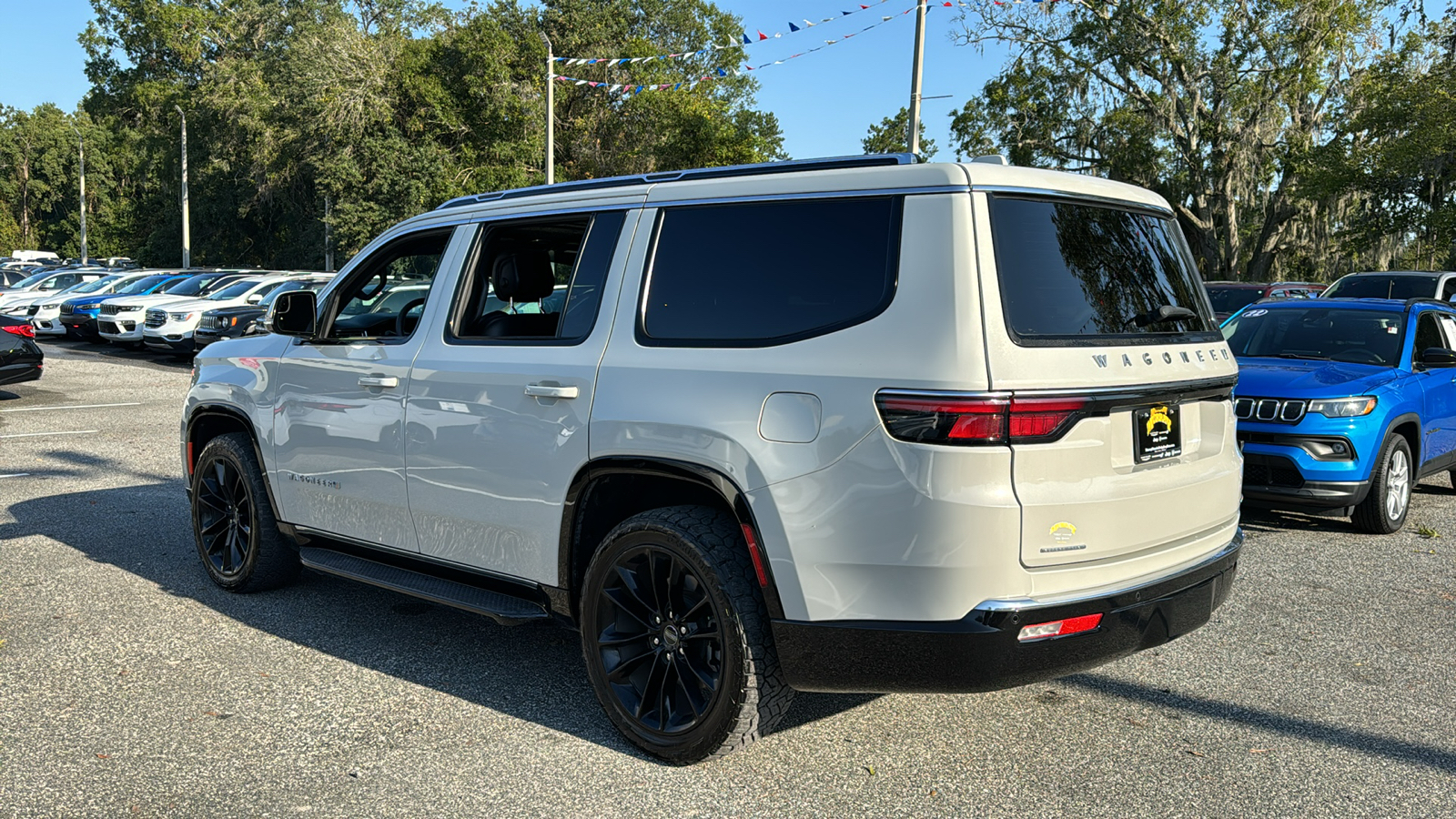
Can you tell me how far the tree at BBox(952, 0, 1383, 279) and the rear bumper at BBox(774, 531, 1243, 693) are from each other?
105 ft

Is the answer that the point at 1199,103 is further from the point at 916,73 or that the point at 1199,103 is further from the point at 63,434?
the point at 63,434

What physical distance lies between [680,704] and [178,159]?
5785 cm

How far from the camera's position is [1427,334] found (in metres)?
8.66

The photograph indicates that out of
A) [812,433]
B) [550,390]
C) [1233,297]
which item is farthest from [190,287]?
[812,433]

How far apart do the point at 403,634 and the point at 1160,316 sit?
3.57 m

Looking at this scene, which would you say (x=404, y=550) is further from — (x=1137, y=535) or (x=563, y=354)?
(x=1137, y=535)

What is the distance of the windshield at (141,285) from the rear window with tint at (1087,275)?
1056 inches

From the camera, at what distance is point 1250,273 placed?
35406mm

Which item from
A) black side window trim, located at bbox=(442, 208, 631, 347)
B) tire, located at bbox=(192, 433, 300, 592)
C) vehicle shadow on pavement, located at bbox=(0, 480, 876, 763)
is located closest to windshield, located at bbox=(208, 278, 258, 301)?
vehicle shadow on pavement, located at bbox=(0, 480, 876, 763)

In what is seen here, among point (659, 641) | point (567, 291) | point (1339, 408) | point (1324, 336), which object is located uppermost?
point (567, 291)

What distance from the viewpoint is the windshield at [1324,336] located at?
27.6 ft

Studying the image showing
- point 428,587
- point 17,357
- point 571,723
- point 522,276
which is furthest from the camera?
point 17,357

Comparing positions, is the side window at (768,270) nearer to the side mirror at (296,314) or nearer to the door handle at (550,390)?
the door handle at (550,390)

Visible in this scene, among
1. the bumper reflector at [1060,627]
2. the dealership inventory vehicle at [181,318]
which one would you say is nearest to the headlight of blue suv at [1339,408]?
the bumper reflector at [1060,627]
